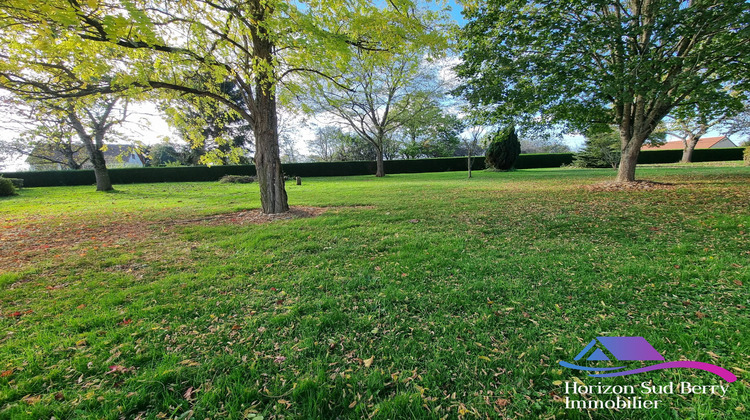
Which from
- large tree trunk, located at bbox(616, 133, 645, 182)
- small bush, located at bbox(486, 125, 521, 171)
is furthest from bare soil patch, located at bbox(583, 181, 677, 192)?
small bush, located at bbox(486, 125, 521, 171)

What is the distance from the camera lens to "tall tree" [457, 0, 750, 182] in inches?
256

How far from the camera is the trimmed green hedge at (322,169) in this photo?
19781mm

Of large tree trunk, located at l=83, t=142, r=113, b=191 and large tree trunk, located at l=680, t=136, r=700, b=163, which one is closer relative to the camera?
large tree trunk, located at l=83, t=142, r=113, b=191

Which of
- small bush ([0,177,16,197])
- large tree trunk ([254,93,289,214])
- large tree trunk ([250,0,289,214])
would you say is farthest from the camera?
small bush ([0,177,16,197])

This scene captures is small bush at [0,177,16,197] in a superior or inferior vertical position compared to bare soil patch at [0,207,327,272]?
superior

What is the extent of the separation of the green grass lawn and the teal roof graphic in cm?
7

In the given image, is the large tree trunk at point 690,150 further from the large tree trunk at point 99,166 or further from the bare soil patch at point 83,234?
the large tree trunk at point 99,166

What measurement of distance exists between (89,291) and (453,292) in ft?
12.8

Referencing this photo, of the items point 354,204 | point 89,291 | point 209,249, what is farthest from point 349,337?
point 354,204

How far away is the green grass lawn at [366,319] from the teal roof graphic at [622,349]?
7 cm

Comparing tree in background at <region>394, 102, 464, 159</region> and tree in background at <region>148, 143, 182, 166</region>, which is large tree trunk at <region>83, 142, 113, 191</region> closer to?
tree in background at <region>148, 143, 182, 166</region>

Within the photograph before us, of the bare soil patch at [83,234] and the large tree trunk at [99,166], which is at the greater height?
the large tree trunk at [99,166]

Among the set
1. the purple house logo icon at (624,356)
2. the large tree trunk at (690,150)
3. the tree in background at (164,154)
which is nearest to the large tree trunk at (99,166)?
the tree in background at (164,154)

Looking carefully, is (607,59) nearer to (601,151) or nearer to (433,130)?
(601,151)
